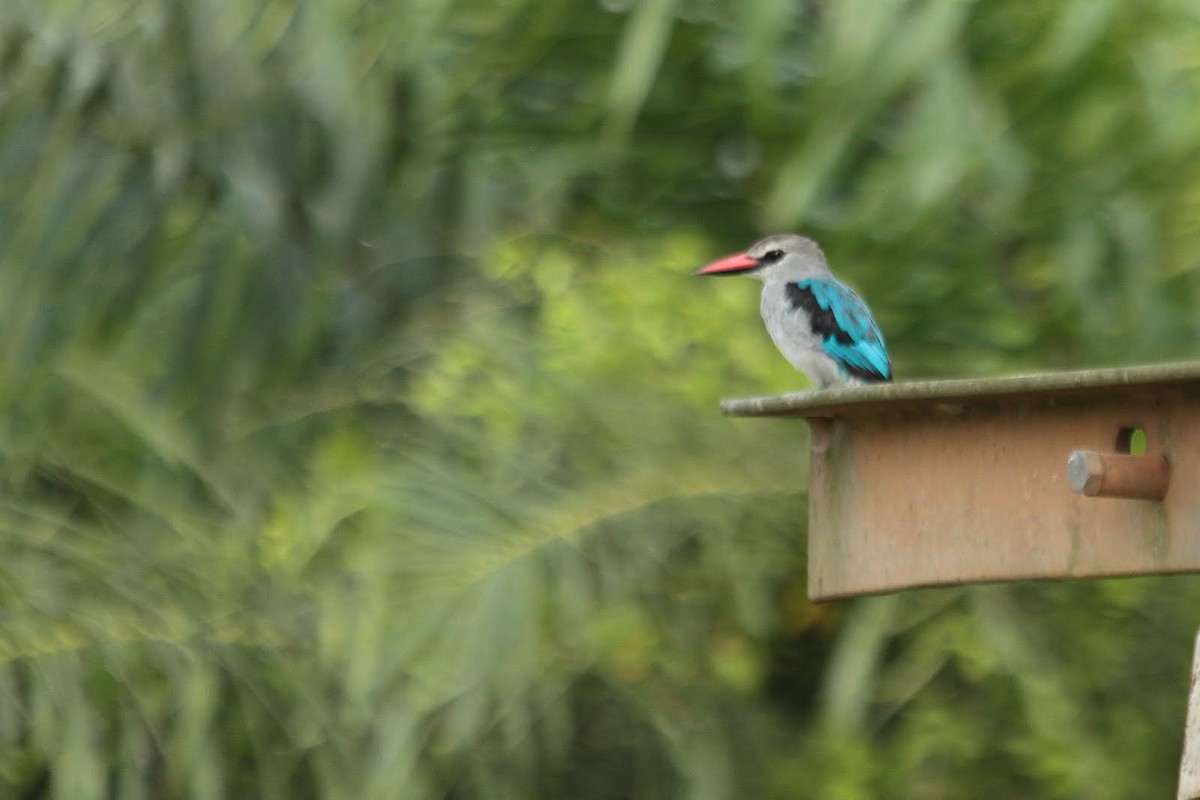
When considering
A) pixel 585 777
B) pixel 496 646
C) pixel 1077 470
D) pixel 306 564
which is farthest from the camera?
pixel 585 777

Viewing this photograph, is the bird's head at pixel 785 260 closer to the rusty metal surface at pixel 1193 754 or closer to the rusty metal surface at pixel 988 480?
the rusty metal surface at pixel 988 480

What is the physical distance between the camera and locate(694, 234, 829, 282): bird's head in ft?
11.0

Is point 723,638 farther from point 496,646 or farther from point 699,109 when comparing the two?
point 699,109

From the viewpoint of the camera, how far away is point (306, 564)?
13.0 ft

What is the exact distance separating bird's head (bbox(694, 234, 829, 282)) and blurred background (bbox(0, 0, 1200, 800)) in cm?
11

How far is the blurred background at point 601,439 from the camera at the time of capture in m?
3.70

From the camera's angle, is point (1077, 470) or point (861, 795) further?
point (861, 795)

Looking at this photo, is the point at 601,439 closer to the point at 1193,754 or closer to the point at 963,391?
the point at 963,391

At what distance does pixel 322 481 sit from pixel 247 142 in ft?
3.72

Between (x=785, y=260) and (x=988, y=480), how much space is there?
1066mm

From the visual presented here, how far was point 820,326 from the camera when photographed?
3.13 metres

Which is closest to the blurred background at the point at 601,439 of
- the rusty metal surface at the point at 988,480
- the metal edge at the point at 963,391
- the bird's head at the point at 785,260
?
the bird's head at the point at 785,260

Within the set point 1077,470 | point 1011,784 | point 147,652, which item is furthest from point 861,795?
point 1077,470

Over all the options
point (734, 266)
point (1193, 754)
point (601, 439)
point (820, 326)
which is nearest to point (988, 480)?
point (1193, 754)
